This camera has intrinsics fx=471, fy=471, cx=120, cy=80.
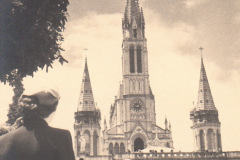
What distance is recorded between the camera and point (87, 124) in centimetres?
8581

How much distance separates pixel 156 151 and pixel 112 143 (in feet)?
50.9

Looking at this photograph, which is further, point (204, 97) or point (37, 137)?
point (204, 97)

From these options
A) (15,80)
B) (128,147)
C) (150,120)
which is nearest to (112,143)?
(128,147)

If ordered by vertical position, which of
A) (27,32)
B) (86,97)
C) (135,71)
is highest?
(135,71)

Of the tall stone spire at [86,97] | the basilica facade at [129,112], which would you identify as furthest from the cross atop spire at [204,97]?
the tall stone spire at [86,97]

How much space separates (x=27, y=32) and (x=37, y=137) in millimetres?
6753

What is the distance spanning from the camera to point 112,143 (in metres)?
83.8

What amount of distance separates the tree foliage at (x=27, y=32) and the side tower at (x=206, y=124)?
73.3m

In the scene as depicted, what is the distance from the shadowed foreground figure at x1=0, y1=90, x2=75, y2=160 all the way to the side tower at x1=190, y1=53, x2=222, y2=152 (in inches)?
3144

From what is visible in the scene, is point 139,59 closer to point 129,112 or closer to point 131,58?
point 131,58

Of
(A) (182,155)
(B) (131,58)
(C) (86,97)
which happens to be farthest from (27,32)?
(B) (131,58)

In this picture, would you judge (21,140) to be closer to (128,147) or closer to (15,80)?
(15,80)

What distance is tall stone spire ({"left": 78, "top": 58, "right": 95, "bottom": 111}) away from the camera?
287 feet

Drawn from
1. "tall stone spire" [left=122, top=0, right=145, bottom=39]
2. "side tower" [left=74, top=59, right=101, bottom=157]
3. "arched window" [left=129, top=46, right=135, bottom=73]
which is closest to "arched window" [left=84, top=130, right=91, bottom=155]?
"side tower" [left=74, top=59, right=101, bottom=157]
